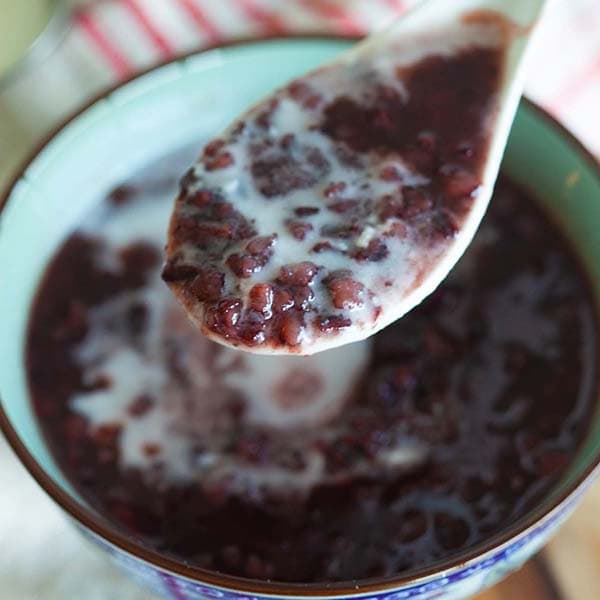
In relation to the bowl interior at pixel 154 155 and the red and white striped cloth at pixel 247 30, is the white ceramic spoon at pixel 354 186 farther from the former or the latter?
the red and white striped cloth at pixel 247 30

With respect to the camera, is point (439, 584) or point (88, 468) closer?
point (439, 584)

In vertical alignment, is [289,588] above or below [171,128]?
below

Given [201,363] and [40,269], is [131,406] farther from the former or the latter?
[40,269]

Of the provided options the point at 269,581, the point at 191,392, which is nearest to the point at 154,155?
the point at 191,392

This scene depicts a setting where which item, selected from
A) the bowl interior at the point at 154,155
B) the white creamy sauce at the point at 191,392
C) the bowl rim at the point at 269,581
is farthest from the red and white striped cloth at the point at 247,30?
the bowl rim at the point at 269,581

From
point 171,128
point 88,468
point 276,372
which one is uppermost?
point 171,128

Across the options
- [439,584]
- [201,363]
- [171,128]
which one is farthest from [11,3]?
[439,584]

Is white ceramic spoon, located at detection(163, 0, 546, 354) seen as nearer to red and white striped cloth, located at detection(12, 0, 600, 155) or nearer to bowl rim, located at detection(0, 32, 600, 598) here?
bowl rim, located at detection(0, 32, 600, 598)

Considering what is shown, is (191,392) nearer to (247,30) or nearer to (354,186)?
Result: (354,186)
